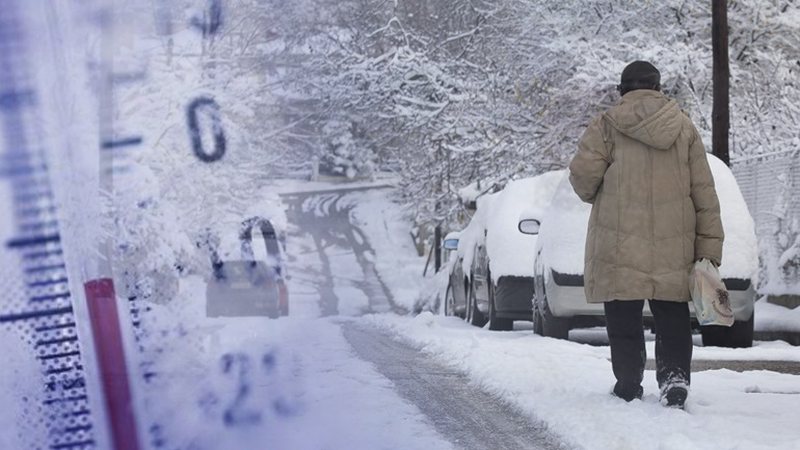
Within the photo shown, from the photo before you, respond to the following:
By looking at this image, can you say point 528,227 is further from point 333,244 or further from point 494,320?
point 333,244

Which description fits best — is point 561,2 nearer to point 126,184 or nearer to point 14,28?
point 126,184

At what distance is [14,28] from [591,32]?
777 inches

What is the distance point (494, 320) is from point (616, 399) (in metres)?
6.85

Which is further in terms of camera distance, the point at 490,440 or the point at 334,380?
the point at 334,380

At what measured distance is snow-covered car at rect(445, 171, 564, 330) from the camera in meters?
14.0

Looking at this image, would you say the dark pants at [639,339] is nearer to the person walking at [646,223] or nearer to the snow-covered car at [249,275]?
the person walking at [646,223]

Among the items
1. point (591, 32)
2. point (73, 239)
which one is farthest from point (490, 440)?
point (591, 32)

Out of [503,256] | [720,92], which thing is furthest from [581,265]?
[720,92]

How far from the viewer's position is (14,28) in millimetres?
5223

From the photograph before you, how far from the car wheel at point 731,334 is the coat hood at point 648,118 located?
4.72m

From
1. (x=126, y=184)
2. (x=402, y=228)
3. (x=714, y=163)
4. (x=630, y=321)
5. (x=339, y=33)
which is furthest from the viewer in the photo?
(x=402, y=228)

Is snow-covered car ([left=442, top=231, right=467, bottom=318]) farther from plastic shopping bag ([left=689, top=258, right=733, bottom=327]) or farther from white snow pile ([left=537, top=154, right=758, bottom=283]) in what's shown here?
plastic shopping bag ([left=689, top=258, right=733, bottom=327])

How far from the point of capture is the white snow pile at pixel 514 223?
14023 mm

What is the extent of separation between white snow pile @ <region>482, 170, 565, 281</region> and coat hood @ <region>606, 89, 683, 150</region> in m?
5.69
